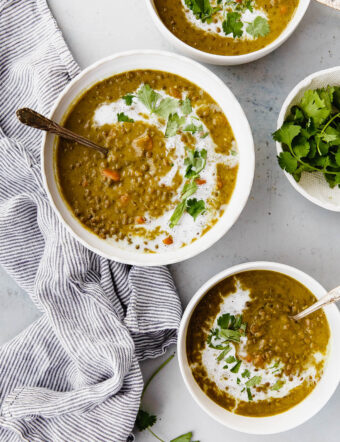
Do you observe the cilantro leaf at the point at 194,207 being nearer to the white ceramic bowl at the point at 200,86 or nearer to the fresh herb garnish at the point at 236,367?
the white ceramic bowl at the point at 200,86

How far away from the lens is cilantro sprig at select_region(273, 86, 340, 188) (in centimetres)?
235

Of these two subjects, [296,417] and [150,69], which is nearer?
[150,69]

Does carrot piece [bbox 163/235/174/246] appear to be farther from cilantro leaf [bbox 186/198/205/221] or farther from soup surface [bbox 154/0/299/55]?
soup surface [bbox 154/0/299/55]

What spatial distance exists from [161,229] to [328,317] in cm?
88

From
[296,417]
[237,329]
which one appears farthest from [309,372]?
[237,329]

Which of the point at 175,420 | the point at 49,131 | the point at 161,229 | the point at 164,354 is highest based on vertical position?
the point at 49,131

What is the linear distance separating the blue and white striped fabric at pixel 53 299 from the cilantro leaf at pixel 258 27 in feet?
2.69

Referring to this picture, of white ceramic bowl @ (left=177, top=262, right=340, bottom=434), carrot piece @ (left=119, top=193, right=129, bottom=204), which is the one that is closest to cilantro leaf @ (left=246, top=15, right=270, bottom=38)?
carrot piece @ (left=119, top=193, right=129, bottom=204)

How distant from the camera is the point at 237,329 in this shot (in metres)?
2.46

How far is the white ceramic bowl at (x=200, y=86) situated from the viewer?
2256 millimetres

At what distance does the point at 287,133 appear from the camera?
2.33 meters

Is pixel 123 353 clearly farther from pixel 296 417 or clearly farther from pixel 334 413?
pixel 334 413

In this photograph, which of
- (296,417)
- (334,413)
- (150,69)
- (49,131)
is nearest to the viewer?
(49,131)

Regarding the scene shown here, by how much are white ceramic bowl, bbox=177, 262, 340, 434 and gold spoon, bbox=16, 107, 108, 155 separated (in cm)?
78
